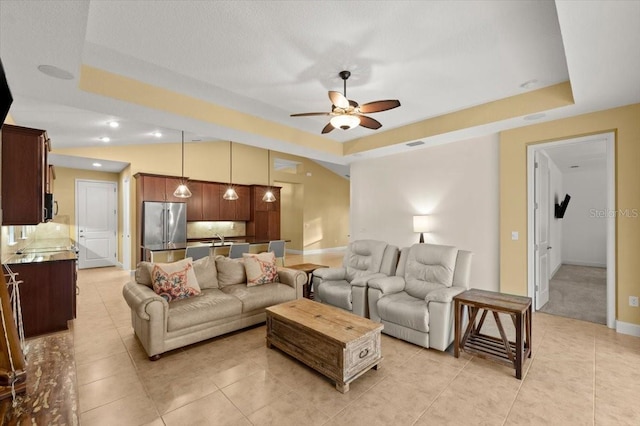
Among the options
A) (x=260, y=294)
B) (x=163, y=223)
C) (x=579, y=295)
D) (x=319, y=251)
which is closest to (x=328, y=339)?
(x=260, y=294)

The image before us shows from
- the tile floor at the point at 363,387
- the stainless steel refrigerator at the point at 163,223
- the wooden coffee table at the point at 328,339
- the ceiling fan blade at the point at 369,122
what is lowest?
the tile floor at the point at 363,387

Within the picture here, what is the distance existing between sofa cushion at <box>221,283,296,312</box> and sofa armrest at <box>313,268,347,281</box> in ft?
1.48

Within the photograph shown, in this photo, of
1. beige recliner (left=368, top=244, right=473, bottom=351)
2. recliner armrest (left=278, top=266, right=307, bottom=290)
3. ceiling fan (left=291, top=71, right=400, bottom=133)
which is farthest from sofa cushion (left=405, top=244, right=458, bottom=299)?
ceiling fan (left=291, top=71, right=400, bottom=133)

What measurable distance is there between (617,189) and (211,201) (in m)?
7.74

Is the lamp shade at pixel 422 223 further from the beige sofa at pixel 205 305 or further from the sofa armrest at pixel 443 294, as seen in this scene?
the beige sofa at pixel 205 305

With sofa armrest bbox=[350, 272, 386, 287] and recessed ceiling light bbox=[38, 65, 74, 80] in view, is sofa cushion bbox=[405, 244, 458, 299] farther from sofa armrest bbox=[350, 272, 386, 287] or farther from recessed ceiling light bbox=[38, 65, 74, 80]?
recessed ceiling light bbox=[38, 65, 74, 80]

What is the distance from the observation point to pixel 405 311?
10.0ft

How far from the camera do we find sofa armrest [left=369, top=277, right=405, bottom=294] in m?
3.37

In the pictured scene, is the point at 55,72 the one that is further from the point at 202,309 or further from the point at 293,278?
the point at 293,278

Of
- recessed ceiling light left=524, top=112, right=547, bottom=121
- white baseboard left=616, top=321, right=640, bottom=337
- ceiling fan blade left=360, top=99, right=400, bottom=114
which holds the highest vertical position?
recessed ceiling light left=524, top=112, right=547, bottom=121

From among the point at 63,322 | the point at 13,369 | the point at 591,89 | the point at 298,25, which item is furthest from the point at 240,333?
the point at 591,89

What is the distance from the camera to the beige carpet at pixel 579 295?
403cm

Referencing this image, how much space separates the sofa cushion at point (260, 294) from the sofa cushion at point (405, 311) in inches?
48.6

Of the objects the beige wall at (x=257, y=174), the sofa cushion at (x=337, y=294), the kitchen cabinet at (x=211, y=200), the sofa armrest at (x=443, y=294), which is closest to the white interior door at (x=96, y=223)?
the beige wall at (x=257, y=174)
